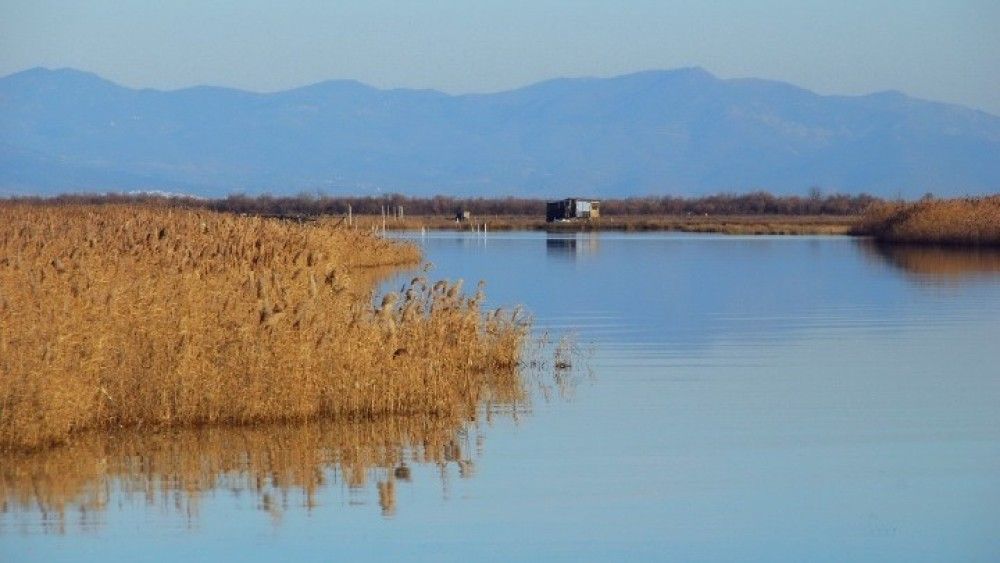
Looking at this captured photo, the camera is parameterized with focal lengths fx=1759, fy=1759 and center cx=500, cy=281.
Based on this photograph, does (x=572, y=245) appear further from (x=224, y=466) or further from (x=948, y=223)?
(x=224, y=466)

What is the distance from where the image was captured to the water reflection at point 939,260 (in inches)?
1690

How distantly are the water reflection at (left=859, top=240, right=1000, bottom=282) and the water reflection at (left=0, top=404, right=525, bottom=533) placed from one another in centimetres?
2771

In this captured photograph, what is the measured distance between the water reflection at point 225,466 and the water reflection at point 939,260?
27.7 metres

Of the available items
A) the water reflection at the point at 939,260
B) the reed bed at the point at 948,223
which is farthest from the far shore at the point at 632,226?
the water reflection at the point at 939,260

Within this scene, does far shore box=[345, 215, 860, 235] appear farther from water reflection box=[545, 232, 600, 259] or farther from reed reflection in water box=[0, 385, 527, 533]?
reed reflection in water box=[0, 385, 527, 533]

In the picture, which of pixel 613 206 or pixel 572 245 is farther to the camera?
pixel 613 206

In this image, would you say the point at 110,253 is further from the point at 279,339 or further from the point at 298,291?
the point at 279,339

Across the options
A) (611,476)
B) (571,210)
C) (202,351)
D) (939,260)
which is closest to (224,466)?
(202,351)

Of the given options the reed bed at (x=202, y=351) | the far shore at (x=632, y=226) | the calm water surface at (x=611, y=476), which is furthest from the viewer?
the far shore at (x=632, y=226)

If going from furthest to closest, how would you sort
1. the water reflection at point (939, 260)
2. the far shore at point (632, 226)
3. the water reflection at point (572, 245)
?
the far shore at point (632, 226)
the water reflection at point (572, 245)
the water reflection at point (939, 260)

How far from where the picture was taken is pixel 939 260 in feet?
168

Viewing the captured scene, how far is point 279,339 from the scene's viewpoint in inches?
611

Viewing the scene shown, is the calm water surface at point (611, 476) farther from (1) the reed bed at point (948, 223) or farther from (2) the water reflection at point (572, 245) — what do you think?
(1) the reed bed at point (948, 223)

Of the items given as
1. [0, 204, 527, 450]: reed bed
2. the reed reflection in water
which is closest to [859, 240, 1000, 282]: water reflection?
[0, 204, 527, 450]: reed bed
